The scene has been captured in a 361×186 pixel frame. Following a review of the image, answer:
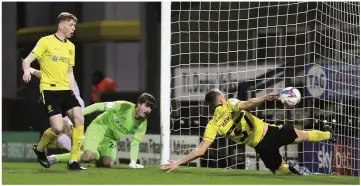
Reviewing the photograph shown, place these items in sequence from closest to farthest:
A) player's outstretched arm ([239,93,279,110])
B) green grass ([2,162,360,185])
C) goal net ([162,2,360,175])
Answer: green grass ([2,162,360,185])
player's outstretched arm ([239,93,279,110])
goal net ([162,2,360,175])

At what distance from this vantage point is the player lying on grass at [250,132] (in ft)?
30.6

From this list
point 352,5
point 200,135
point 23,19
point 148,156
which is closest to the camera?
point 352,5

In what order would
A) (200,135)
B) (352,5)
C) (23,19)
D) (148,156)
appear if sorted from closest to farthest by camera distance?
(352,5) → (200,135) → (148,156) → (23,19)

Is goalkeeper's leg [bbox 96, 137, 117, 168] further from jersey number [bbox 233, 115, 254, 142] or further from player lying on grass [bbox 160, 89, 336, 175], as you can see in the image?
jersey number [bbox 233, 115, 254, 142]

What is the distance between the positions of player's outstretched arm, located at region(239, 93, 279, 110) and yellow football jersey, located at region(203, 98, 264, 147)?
12cm

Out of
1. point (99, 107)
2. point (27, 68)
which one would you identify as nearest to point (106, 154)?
point (99, 107)

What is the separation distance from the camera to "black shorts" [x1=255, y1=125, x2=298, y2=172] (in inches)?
376

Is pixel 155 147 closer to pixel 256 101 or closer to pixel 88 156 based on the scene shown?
pixel 88 156

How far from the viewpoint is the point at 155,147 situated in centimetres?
1359

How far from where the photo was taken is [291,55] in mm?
12875

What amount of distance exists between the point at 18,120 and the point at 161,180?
29.0 ft

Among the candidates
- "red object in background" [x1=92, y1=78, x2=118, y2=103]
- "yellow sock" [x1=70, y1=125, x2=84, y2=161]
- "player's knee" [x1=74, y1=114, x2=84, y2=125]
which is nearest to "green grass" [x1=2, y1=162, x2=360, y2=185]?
"yellow sock" [x1=70, y1=125, x2=84, y2=161]

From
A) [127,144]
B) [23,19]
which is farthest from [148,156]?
[23,19]

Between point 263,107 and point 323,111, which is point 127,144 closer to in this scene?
point 263,107
